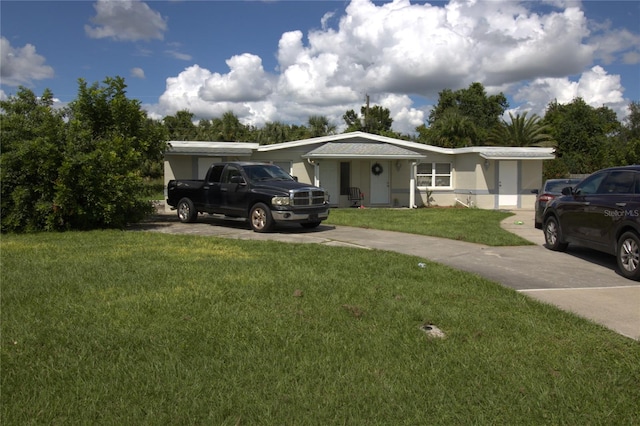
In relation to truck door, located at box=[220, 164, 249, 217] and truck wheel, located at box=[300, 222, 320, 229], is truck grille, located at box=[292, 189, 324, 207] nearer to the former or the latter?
truck wheel, located at box=[300, 222, 320, 229]

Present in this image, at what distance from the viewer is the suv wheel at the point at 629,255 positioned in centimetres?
730

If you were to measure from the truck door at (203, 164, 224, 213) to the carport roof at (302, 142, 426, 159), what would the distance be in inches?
289

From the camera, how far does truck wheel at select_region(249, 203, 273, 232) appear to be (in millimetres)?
12305

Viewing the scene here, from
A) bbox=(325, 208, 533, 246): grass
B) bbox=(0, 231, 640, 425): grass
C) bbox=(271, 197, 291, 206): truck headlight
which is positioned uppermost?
bbox=(271, 197, 291, 206): truck headlight

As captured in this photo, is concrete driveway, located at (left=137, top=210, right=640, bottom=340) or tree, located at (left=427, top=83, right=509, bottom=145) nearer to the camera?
concrete driveway, located at (left=137, top=210, right=640, bottom=340)

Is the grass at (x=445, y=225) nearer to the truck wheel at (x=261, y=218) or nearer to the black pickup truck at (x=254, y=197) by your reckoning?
the black pickup truck at (x=254, y=197)

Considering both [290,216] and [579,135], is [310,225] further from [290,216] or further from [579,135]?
[579,135]

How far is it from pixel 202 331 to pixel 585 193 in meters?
7.63

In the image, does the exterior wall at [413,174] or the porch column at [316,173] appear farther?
the exterior wall at [413,174]

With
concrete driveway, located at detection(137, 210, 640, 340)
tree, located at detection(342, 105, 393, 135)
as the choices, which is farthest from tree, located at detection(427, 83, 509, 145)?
concrete driveway, located at detection(137, 210, 640, 340)

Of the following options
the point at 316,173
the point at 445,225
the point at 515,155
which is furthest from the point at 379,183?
the point at 445,225

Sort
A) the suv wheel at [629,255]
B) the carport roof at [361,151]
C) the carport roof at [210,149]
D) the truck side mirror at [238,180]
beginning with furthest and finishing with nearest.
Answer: the carport roof at [361,151] → the carport roof at [210,149] → the truck side mirror at [238,180] → the suv wheel at [629,255]

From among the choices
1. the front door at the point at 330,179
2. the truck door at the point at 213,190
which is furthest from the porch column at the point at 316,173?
the truck door at the point at 213,190

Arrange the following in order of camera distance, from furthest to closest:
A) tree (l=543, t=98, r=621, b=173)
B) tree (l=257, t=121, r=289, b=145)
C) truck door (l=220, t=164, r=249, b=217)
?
tree (l=543, t=98, r=621, b=173) < tree (l=257, t=121, r=289, b=145) < truck door (l=220, t=164, r=249, b=217)
